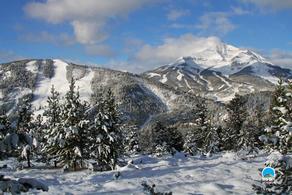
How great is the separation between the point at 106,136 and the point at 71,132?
342 centimetres

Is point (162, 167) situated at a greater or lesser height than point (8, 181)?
lesser

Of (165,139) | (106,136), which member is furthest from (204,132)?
(106,136)

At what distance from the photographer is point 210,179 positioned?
28.6 metres

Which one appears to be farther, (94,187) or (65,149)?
(65,149)

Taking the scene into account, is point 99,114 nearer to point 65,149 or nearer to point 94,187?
point 65,149

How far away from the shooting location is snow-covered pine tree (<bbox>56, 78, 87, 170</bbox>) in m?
40.2

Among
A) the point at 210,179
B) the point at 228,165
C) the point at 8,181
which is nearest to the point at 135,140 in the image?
the point at 228,165

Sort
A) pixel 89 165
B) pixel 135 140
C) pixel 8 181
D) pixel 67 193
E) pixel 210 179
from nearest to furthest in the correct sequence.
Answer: pixel 8 181
pixel 67 193
pixel 210 179
pixel 89 165
pixel 135 140

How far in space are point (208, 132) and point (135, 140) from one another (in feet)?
64.8

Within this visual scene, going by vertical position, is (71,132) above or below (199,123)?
above

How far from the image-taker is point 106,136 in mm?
A: 39625

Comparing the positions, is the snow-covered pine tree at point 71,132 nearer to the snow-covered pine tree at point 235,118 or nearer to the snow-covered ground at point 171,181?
the snow-covered ground at point 171,181

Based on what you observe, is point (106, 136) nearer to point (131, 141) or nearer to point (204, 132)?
point (204, 132)

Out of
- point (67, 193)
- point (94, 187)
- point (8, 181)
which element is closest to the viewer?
point (8, 181)
